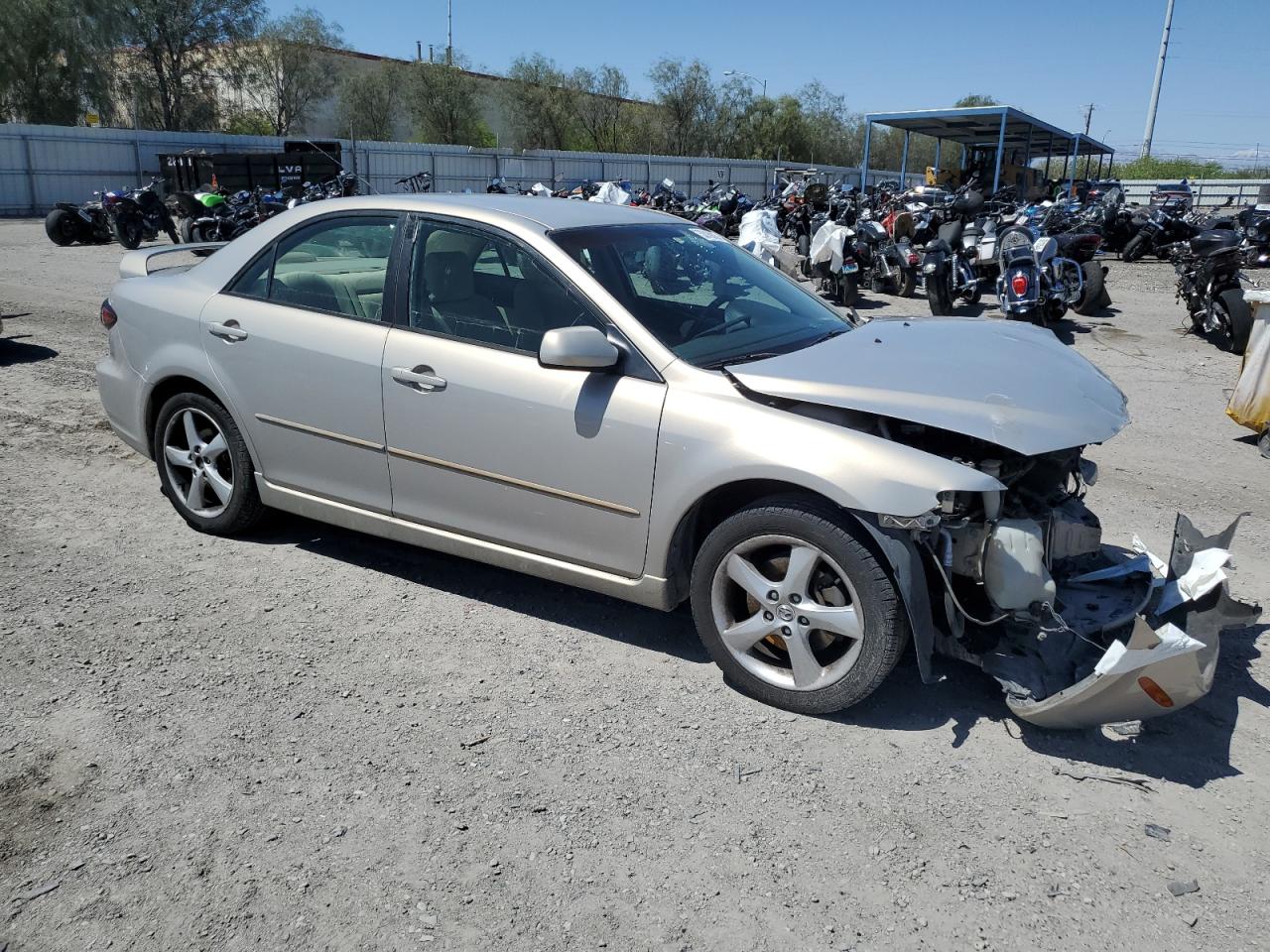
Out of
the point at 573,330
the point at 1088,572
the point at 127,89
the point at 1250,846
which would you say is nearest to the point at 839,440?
the point at 573,330

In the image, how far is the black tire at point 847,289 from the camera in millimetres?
13453

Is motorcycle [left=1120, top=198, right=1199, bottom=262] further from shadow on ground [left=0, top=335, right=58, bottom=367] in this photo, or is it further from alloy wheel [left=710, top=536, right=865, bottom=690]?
alloy wheel [left=710, top=536, right=865, bottom=690]

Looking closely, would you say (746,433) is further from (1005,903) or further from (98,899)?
(98,899)

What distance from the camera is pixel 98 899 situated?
2605mm

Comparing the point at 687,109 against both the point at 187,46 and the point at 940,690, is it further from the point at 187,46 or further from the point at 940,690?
the point at 940,690

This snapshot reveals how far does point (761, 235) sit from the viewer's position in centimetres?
1471

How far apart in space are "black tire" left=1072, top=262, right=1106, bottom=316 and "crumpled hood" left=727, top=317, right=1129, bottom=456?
10.4 m

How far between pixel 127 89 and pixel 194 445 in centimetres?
5263

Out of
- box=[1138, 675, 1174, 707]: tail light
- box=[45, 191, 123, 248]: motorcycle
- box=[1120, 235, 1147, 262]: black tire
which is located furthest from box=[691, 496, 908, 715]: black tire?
box=[45, 191, 123, 248]: motorcycle

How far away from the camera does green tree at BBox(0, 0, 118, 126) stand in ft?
136

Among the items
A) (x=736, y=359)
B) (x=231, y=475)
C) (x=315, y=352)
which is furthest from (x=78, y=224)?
(x=736, y=359)

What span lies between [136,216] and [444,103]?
1540 inches

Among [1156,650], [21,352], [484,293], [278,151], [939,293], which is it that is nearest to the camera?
[1156,650]

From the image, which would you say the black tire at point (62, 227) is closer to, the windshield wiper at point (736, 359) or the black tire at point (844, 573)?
the windshield wiper at point (736, 359)
